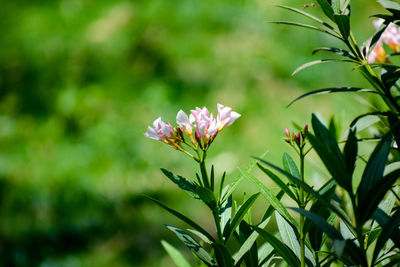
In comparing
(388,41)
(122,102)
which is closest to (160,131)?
(388,41)

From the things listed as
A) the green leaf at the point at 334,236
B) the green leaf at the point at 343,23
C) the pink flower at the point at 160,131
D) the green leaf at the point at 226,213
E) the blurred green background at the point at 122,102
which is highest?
the blurred green background at the point at 122,102

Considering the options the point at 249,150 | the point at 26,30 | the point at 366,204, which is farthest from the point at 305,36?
the point at 366,204

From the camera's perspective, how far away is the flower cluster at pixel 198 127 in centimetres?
54

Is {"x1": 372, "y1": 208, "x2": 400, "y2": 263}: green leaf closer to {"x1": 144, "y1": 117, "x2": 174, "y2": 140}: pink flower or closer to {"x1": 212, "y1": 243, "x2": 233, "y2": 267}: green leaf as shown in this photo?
{"x1": 212, "y1": 243, "x2": 233, "y2": 267}: green leaf

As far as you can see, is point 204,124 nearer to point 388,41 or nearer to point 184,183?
point 184,183

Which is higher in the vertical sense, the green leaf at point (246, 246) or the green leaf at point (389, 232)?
the green leaf at point (246, 246)

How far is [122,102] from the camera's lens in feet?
7.81

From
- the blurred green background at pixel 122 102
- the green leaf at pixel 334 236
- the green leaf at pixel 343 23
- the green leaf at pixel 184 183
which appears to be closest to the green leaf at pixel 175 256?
the green leaf at pixel 184 183

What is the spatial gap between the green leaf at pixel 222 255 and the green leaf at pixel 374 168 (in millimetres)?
147

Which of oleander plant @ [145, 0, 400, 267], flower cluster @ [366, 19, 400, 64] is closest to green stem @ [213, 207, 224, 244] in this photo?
oleander plant @ [145, 0, 400, 267]

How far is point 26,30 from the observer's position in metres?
2.77

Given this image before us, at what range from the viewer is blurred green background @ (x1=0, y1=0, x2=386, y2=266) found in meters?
1.75

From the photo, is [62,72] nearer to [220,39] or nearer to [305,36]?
[220,39]

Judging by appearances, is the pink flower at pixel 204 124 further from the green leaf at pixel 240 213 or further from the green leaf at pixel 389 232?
the green leaf at pixel 389 232
